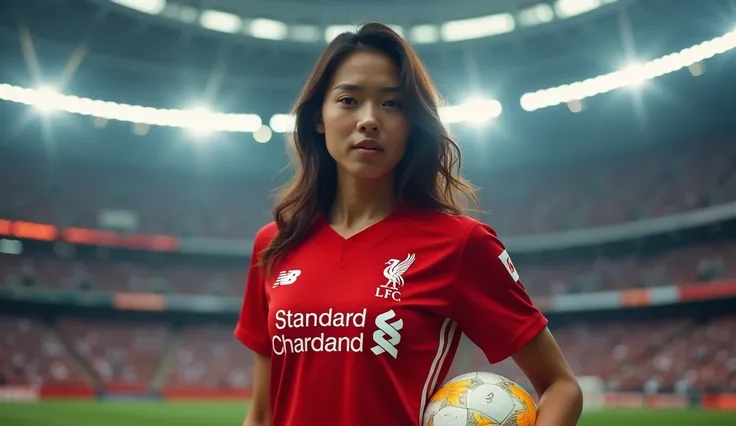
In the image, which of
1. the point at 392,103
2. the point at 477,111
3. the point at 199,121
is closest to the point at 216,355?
the point at 199,121

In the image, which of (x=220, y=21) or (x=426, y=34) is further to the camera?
(x=426, y=34)

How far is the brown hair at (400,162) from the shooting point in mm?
2250

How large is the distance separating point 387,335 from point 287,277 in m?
0.42

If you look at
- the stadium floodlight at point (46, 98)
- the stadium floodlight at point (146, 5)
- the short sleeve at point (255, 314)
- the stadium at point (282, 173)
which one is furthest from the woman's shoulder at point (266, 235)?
the stadium floodlight at point (46, 98)

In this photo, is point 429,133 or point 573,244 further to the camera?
point 573,244

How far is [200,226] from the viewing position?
35.3 metres

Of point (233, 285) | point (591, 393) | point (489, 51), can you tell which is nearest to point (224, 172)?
point (233, 285)

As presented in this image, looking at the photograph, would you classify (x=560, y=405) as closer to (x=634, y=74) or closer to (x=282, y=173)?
(x=282, y=173)

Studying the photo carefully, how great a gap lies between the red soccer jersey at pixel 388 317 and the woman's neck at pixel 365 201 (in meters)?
0.09

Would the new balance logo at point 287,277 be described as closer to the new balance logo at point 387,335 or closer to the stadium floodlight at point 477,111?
the new balance logo at point 387,335

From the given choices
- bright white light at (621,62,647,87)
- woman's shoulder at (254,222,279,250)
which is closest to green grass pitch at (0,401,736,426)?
woman's shoulder at (254,222,279,250)

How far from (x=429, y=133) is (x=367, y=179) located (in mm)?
248

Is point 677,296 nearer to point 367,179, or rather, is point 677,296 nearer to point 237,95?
point 237,95

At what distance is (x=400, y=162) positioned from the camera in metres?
2.34
